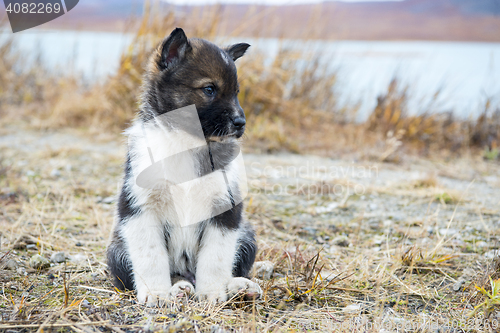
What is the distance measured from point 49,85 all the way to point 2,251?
7.56m

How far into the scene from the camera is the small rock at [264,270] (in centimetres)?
283

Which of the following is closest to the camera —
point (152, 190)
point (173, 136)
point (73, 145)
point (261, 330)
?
point (261, 330)

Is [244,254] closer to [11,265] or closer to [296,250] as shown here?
[296,250]

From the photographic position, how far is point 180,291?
2.36 metres

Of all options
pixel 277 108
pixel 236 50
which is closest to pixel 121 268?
pixel 236 50

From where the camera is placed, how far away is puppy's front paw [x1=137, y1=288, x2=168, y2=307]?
227 centimetres

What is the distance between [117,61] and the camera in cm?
741

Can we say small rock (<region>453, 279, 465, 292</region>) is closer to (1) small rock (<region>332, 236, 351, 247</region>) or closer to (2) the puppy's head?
(1) small rock (<region>332, 236, 351, 247</region>)

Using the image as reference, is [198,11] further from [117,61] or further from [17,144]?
[17,144]

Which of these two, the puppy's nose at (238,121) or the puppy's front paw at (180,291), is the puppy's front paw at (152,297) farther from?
the puppy's nose at (238,121)

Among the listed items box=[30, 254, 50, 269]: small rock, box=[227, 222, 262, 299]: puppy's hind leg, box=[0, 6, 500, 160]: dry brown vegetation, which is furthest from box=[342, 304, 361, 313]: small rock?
box=[0, 6, 500, 160]: dry brown vegetation

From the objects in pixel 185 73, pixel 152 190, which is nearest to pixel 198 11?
pixel 185 73

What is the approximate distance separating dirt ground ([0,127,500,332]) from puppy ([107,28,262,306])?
0.56 feet

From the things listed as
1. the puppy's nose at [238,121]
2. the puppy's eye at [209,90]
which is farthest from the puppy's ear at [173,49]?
the puppy's nose at [238,121]
